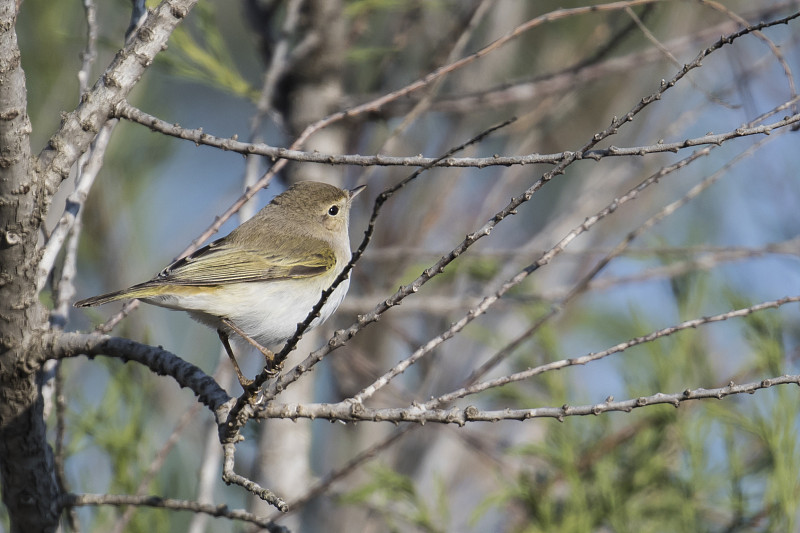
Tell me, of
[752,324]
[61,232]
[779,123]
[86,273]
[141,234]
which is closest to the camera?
[779,123]

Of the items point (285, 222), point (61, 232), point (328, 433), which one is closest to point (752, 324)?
point (285, 222)

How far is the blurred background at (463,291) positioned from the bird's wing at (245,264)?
0.72 feet

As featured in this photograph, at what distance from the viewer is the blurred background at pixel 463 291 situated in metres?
3.24

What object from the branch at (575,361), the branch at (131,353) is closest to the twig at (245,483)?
the branch at (131,353)

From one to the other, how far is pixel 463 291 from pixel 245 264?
1.65m

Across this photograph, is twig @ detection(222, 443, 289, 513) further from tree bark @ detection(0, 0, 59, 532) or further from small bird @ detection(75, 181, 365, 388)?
small bird @ detection(75, 181, 365, 388)

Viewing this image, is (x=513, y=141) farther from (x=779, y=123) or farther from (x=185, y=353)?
(x=779, y=123)

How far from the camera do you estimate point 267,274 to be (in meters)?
3.29

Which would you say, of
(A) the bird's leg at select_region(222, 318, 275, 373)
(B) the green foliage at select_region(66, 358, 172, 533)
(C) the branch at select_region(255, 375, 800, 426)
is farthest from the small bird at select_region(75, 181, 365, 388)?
(C) the branch at select_region(255, 375, 800, 426)

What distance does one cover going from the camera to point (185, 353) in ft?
15.8

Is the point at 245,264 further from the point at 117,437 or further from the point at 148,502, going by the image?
the point at 148,502

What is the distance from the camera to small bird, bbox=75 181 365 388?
9.41 feet

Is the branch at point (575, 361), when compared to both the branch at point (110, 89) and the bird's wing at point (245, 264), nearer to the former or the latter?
the branch at point (110, 89)

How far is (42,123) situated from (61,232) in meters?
2.04
